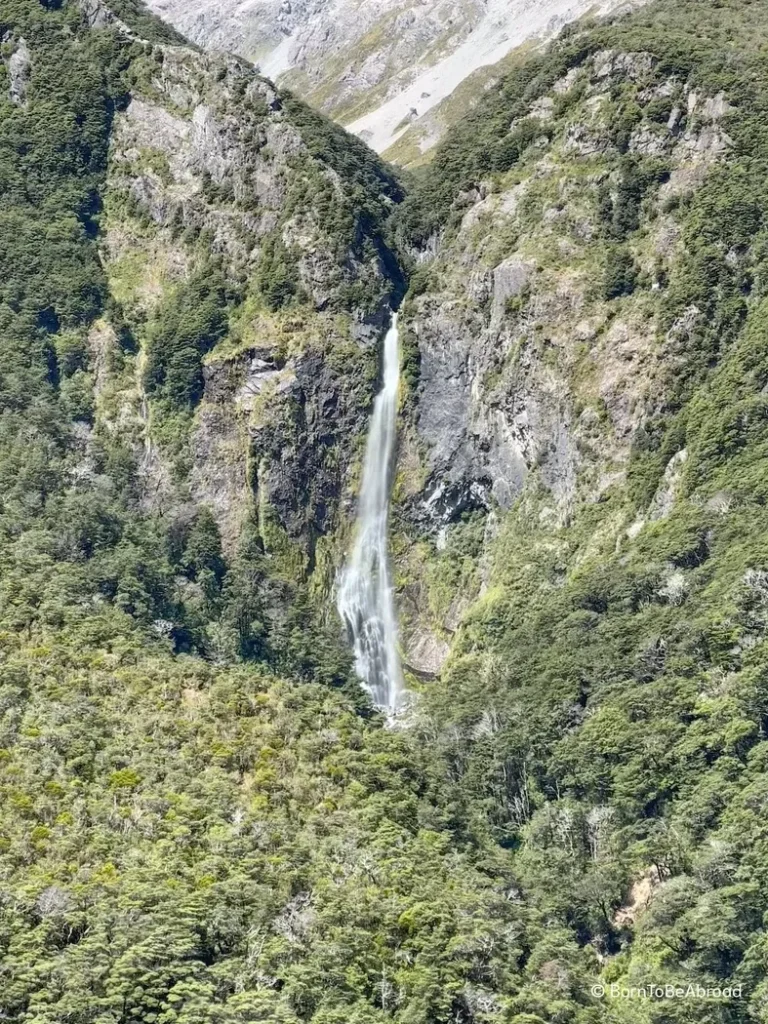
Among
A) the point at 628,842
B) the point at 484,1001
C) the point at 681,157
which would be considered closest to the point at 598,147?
the point at 681,157

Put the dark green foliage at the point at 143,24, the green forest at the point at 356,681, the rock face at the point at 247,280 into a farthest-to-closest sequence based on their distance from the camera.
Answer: the dark green foliage at the point at 143,24 < the rock face at the point at 247,280 < the green forest at the point at 356,681

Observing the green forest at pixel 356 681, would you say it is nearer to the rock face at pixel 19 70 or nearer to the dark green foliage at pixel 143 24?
the rock face at pixel 19 70

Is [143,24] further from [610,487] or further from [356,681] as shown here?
[356,681]

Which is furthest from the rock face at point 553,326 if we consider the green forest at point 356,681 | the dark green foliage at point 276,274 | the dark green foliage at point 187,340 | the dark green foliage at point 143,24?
the dark green foliage at point 143,24

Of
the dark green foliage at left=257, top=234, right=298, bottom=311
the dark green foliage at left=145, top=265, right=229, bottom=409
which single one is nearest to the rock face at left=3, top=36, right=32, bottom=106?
the dark green foliage at left=145, top=265, right=229, bottom=409

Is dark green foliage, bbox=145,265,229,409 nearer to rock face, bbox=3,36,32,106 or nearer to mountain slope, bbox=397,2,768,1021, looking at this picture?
mountain slope, bbox=397,2,768,1021

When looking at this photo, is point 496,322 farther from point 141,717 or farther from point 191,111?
point 141,717

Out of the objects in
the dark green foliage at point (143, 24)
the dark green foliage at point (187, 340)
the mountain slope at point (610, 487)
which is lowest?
the mountain slope at point (610, 487)
